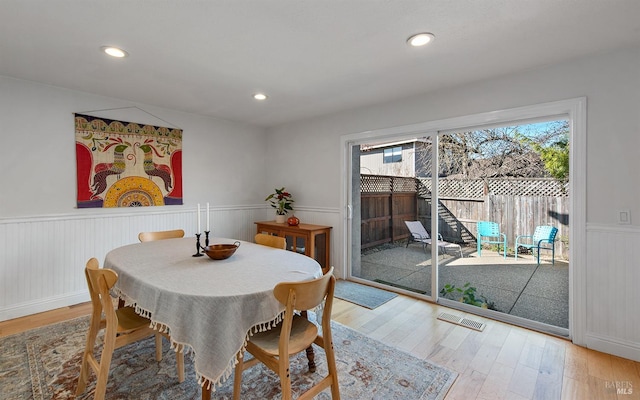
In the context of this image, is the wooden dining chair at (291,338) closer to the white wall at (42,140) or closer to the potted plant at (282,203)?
the potted plant at (282,203)

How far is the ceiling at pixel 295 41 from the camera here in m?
1.77

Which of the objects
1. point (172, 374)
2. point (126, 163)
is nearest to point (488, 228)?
point (172, 374)

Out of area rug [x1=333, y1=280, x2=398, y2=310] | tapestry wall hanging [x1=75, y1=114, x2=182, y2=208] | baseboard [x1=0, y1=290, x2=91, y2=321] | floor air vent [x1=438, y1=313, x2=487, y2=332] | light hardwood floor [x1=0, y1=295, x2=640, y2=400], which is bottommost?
light hardwood floor [x1=0, y1=295, x2=640, y2=400]

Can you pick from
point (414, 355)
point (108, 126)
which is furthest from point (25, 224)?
point (414, 355)

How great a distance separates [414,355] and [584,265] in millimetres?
1575

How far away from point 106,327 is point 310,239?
98.4 inches

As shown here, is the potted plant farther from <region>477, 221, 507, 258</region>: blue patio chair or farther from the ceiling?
<region>477, 221, 507, 258</region>: blue patio chair

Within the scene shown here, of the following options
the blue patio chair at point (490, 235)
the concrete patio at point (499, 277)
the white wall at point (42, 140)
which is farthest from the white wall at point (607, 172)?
the white wall at point (42, 140)

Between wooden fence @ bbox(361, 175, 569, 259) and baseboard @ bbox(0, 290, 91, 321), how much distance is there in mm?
3380

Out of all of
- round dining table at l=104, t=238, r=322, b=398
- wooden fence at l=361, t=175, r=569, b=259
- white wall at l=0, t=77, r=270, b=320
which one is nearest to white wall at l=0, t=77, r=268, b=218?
white wall at l=0, t=77, r=270, b=320

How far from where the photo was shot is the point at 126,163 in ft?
11.8

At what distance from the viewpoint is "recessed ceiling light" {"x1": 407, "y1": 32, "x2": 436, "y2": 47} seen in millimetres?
2053

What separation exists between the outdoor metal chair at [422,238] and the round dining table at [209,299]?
1893mm

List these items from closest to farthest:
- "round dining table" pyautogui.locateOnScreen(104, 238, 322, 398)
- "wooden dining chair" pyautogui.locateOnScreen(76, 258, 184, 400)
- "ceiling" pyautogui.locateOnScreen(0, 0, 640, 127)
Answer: "round dining table" pyautogui.locateOnScreen(104, 238, 322, 398), "wooden dining chair" pyautogui.locateOnScreen(76, 258, 184, 400), "ceiling" pyautogui.locateOnScreen(0, 0, 640, 127)
